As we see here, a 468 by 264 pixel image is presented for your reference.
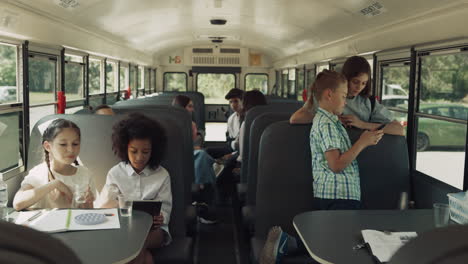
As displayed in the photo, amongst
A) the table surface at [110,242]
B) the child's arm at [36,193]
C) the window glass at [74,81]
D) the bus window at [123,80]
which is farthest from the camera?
the bus window at [123,80]

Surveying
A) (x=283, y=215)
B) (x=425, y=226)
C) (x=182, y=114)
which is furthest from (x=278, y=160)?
(x=182, y=114)

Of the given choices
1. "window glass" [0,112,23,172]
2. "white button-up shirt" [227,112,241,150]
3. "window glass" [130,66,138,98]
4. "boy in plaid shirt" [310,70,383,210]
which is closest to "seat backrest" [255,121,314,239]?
"boy in plaid shirt" [310,70,383,210]

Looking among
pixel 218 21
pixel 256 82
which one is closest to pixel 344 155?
pixel 218 21

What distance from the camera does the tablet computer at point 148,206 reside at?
249cm

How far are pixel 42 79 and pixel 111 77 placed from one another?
3920mm

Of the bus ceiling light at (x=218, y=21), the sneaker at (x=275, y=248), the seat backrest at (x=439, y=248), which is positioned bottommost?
the sneaker at (x=275, y=248)

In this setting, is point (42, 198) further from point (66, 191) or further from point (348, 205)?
point (348, 205)

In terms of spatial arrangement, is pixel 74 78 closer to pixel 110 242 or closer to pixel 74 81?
pixel 74 81

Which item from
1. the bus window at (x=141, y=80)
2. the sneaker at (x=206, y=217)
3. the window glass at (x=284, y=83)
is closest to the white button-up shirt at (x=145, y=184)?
the sneaker at (x=206, y=217)

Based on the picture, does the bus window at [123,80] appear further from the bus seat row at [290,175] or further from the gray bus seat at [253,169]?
the bus seat row at [290,175]

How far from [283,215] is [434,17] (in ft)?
7.10

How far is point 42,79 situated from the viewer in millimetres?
4863

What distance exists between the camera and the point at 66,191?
2.73 metres

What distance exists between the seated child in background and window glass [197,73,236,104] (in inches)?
438
